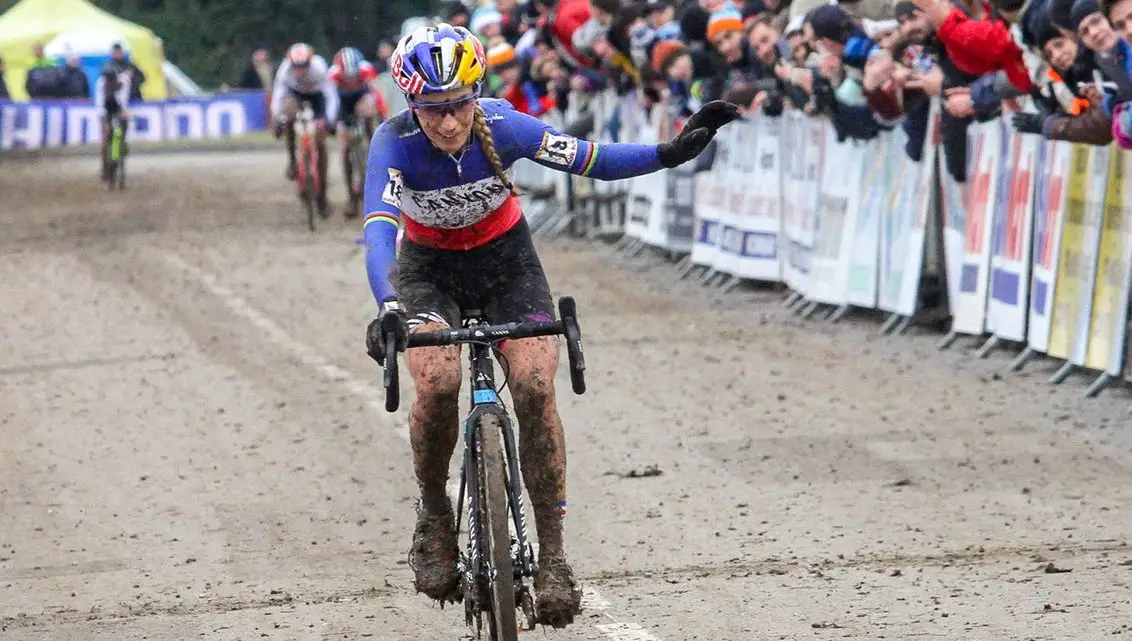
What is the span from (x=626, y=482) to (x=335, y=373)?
3913 millimetres

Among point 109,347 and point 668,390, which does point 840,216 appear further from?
point 109,347

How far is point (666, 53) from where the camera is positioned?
1758 cm

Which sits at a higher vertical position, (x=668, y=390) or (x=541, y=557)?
(x=541, y=557)

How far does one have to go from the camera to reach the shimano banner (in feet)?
146

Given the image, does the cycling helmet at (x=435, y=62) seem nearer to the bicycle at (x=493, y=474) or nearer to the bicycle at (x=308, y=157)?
the bicycle at (x=493, y=474)

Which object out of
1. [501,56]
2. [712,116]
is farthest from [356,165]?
[712,116]

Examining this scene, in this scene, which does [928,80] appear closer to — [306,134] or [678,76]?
[678,76]

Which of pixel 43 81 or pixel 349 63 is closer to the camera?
pixel 349 63

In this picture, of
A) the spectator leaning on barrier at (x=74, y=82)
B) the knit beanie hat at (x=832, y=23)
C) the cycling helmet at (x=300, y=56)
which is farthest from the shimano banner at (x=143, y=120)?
the knit beanie hat at (x=832, y=23)

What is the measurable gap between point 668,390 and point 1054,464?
9.92 ft

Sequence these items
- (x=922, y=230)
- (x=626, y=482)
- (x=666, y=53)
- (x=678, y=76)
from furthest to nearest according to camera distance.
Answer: (x=666, y=53) < (x=678, y=76) < (x=922, y=230) < (x=626, y=482)

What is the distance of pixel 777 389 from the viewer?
12.1 meters

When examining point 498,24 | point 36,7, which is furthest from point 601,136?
point 36,7

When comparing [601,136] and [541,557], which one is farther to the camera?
[601,136]
